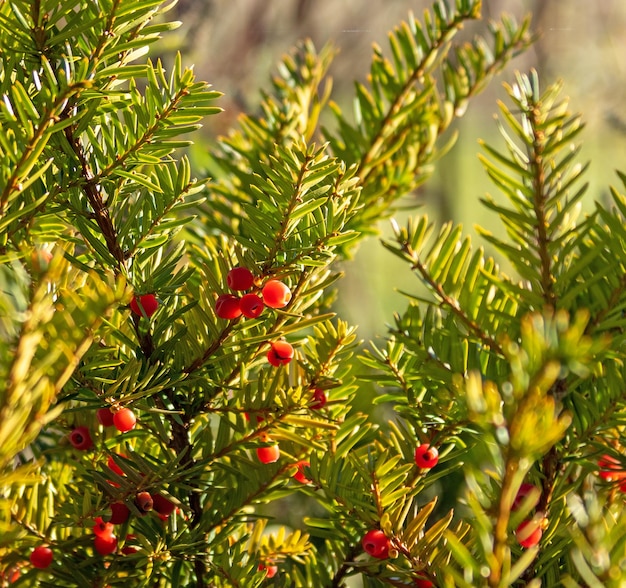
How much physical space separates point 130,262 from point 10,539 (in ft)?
0.30

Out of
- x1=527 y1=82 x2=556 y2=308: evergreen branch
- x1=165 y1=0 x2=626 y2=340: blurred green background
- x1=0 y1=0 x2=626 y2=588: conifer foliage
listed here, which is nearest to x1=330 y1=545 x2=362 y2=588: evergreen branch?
x1=0 y1=0 x2=626 y2=588: conifer foliage

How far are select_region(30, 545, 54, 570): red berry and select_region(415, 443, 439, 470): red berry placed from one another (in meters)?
0.12

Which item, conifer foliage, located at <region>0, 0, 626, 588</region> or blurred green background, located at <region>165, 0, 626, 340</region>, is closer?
conifer foliage, located at <region>0, 0, 626, 588</region>

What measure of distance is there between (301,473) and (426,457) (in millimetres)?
46

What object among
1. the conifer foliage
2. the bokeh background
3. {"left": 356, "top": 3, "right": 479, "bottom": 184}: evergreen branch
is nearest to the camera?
the conifer foliage

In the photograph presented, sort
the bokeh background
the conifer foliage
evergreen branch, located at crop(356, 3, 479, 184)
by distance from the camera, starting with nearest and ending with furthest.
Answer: the conifer foliage
evergreen branch, located at crop(356, 3, 479, 184)
the bokeh background

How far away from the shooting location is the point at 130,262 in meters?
0.21

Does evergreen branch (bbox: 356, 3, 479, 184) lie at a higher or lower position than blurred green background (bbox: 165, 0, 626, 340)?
lower

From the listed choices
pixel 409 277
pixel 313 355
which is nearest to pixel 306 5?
pixel 409 277

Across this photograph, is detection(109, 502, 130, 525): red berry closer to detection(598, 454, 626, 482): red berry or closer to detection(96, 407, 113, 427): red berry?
detection(96, 407, 113, 427): red berry

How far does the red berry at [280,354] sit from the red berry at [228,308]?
0.02 metres

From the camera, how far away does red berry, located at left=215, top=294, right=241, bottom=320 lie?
0.68 feet

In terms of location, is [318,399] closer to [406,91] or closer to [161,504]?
[161,504]

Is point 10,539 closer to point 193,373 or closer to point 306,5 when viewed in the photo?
point 193,373
